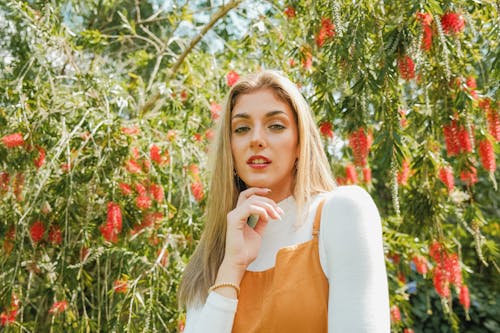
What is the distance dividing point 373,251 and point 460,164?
1440 mm

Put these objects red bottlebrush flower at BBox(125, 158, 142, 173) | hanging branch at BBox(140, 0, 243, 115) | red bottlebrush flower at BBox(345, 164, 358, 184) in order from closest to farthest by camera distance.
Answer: red bottlebrush flower at BBox(125, 158, 142, 173), red bottlebrush flower at BBox(345, 164, 358, 184), hanging branch at BBox(140, 0, 243, 115)

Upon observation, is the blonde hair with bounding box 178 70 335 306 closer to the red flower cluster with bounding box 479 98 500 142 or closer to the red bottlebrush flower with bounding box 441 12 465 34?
the red bottlebrush flower with bounding box 441 12 465 34

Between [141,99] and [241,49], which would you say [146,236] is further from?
[241,49]

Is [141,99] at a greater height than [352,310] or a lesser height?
greater

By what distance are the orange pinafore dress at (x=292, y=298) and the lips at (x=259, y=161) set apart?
Result: 0.61 feet

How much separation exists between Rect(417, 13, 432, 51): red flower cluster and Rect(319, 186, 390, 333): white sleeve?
3.00 feet

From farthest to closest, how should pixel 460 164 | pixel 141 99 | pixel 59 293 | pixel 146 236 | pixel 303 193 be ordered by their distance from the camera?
1. pixel 141 99
2. pixel 146 236
3. pixel 59 293
4. pixel 460 164
5. pixel 303 193

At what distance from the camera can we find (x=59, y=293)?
2.51 metres

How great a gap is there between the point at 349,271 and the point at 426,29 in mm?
1131

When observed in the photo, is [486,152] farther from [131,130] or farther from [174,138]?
[131,130]

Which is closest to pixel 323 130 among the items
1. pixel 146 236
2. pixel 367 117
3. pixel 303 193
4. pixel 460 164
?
pixel 367 117

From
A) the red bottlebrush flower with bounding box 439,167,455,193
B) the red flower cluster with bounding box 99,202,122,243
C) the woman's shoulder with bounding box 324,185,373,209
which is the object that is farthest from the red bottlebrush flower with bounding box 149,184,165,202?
the woman's shoulder with bounding box 324,185,373,209

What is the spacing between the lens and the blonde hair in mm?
1329

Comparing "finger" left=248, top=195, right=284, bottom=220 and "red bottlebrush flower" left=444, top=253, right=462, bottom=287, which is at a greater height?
"red bottlebrush flower" left=444, top=253, right=462, bottom=287
